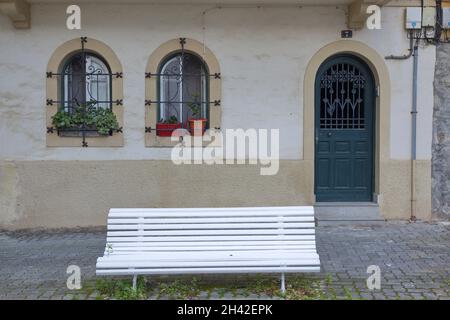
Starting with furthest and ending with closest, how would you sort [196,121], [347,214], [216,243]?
1. [347,214]
2. [196,121]
3. [216,243]

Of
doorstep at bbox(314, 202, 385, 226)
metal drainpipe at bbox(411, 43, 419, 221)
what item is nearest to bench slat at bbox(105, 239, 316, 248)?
doorstep at bbox(314, 202, 385, 226)

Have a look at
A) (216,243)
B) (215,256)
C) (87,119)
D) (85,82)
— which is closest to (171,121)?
(87,119)

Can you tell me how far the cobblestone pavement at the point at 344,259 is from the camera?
512cm

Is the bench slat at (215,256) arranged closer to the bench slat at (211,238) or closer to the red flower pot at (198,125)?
the bench slat at (211,238)

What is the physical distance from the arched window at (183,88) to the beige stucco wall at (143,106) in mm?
326

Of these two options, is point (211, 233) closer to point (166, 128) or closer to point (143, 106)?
point (166, 128)

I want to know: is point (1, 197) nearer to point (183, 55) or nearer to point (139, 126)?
point (139, 126)

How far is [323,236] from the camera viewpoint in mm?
7328

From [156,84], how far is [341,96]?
2913mm

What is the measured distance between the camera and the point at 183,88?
8195 mm

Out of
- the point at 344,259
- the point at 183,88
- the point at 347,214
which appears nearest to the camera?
the point at 344,259

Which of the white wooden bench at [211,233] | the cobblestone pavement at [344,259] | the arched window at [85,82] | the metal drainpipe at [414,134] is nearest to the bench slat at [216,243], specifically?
the white wooden bench at [211,233]

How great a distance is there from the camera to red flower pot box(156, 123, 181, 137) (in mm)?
7992

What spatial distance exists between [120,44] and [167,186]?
2.28 meters
